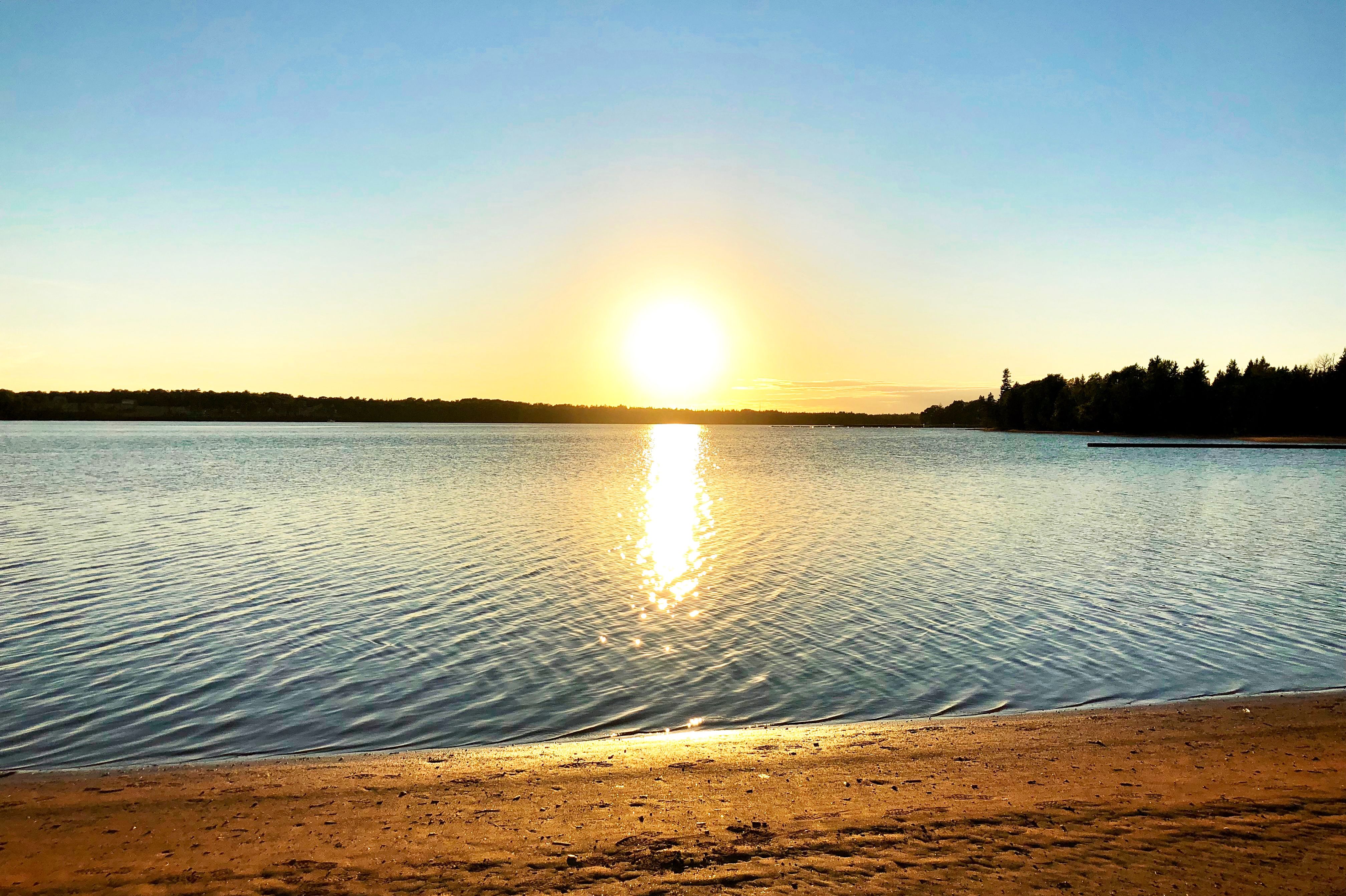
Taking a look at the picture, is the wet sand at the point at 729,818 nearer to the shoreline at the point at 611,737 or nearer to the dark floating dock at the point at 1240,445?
the shoreline at the point at 611,737

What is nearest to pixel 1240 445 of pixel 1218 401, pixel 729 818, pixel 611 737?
pixel 1218 401

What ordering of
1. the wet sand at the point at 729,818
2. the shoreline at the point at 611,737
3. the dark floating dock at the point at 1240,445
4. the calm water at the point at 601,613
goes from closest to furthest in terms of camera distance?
the wet sand at the point at 729,818
the shoreline at the point at 611,737
the calm water at the point at 601,613
the dark floating dock at the point at 1240,445

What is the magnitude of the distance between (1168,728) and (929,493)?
134ft

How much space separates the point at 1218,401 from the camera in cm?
15150

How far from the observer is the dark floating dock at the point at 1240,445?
114 m

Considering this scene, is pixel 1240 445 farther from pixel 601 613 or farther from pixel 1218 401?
pixel 601 613

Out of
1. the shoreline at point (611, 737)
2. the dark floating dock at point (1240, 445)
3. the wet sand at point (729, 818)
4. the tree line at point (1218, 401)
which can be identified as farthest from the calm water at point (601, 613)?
the tree line at point (1218, 401)

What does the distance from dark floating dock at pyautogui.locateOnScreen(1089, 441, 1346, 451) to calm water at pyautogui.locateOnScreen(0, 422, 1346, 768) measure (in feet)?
281

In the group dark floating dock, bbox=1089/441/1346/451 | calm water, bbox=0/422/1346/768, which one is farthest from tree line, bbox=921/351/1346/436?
calm water, bbox=0/422/1346/768

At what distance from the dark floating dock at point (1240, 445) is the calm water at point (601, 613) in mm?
85765

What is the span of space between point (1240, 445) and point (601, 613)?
13538 centimetres

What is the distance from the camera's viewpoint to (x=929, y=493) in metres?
50.7

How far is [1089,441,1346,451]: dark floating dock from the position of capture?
114 meters

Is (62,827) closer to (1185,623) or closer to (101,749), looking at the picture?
(101,749)
